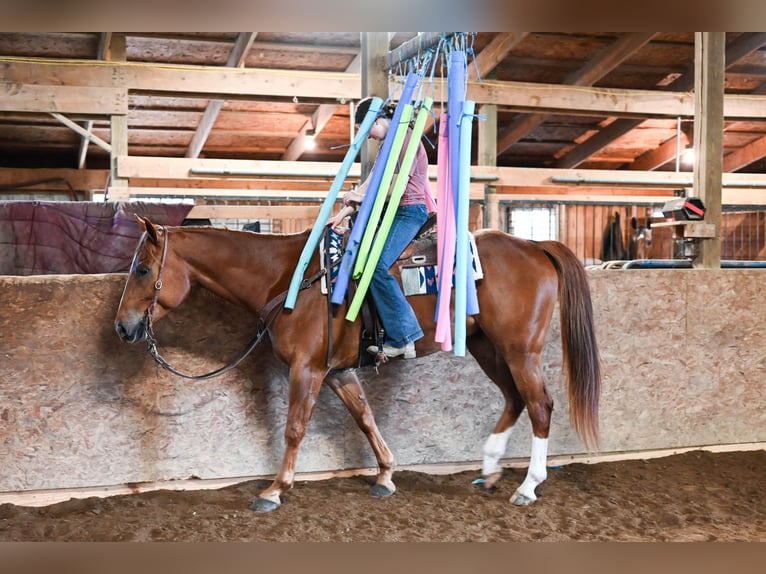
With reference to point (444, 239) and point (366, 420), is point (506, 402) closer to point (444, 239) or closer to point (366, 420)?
point (366, 420)

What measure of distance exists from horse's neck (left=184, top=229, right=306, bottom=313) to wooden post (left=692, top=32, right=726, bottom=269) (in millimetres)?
2822

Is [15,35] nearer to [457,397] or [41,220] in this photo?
[41,220]

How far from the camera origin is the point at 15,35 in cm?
699

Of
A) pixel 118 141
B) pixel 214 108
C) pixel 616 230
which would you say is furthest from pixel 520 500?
pixel 616 230

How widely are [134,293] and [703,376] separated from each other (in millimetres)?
3441

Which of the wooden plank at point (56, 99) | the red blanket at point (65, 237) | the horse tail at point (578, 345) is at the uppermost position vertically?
the wooden plank at point (56, 99)

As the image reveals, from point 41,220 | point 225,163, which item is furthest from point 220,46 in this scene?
point 41,220

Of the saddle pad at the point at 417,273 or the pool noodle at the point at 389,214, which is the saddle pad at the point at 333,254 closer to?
the saddle pad at the point at 417,273

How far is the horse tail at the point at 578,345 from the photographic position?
3.60 m

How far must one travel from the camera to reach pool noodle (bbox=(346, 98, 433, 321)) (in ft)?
10.7

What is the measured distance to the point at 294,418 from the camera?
11.0 feet

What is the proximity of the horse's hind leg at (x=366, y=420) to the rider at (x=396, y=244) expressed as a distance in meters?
0.31

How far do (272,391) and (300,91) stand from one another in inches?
178

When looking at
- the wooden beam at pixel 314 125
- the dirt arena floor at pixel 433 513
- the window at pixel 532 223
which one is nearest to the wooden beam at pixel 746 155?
the window at pixel 532 223
